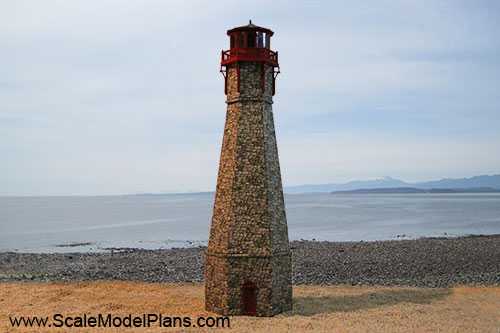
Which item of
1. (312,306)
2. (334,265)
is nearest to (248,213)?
(312,306)

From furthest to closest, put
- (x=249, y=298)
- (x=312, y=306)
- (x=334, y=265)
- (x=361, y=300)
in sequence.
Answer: (x=334, y=265), (x=361, y=300), (x=312, y=306), (x=249, y=298)

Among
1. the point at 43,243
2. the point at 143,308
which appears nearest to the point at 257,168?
the point at 143,308

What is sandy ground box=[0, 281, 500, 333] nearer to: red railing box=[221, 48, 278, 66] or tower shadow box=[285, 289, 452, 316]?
tower shadow box=[285, 289, 452, 316]

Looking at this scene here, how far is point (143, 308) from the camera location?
2436 centimetres

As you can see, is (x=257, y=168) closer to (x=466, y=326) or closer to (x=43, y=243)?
(x=466, y=326)

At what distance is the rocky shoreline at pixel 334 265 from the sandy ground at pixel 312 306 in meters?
5.91

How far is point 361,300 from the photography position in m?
26.2

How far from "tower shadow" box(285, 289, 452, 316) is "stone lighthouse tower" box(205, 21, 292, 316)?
5.20ft

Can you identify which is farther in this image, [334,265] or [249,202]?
[334,265]

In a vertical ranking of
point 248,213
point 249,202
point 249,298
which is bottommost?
point 249,298

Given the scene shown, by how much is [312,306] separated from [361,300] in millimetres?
2949

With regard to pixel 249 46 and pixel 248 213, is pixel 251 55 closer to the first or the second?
pixel 249 46

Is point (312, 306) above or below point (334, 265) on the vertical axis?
above

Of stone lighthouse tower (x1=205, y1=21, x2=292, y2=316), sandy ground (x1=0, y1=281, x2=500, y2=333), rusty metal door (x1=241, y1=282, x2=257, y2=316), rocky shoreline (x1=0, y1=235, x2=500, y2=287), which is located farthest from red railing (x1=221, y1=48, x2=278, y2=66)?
rocky shoreline (x1=0, y1=235, x2=500, y2=287)
